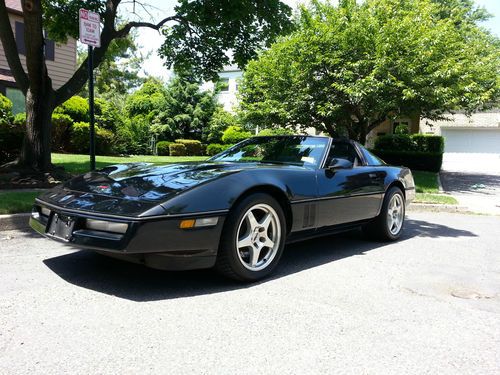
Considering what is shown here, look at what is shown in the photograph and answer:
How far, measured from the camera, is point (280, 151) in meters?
5.25

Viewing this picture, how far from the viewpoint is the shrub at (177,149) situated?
2136 cm

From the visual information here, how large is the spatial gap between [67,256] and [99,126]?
43.8 ft

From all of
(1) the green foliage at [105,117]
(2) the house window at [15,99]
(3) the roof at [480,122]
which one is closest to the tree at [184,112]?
(1) the green foliage at [105,117]

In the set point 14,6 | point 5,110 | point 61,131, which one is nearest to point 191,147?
point 61,131

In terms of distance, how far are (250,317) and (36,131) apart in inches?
267

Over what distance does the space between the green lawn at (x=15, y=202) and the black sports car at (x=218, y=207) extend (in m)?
1.84

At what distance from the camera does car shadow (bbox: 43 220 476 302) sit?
3.67 meters

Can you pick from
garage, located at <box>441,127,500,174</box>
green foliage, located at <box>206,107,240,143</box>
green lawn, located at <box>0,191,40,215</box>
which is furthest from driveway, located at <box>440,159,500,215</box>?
green foliage, located at <box>206,107,240,143</box>

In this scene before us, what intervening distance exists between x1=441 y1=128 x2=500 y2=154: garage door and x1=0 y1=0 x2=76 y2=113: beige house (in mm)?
22135

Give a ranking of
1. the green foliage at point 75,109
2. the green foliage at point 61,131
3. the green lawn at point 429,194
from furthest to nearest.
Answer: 1. the green foliage at point 75,109
2. the green foliage at point 61,131
3. the green lawn at point 429,194

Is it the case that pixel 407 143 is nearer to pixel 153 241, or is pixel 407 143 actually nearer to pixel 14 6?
pixel 14 6

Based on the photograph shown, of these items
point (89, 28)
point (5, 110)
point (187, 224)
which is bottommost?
point (187, 224)

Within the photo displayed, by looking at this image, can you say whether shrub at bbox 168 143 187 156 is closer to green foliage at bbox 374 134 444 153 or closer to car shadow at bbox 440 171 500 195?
green foliage at bbox 374 134 444 153

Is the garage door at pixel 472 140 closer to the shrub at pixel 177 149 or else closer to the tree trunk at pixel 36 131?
the shrub at pixel 177 149
